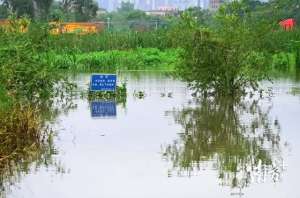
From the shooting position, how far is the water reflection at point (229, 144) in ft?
32.2

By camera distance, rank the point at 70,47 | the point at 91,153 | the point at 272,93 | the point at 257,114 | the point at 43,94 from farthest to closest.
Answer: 1. the point at 70,47
2. the point at 272,93
3. the point at 43,94
4. the point at 257,114
5. the point at 91,153

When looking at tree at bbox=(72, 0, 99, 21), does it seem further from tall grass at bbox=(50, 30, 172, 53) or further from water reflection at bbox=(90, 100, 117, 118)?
water reflection at bbox=(90, 100, 117, 118)

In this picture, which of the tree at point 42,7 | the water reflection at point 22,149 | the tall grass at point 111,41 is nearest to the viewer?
the water reflection at point 22,149

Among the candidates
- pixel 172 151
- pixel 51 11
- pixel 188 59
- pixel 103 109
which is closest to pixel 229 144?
pixel 172 151

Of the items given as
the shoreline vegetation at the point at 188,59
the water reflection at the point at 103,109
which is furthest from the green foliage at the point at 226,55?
the water reflection at the point at 103,109

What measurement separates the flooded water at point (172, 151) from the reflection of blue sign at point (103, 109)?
0.07 feet

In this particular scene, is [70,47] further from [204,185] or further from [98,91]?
[204,185]

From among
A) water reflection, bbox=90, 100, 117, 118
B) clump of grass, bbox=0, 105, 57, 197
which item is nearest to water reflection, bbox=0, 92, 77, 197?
clump of grass, bbox=0, 105, 57, 197

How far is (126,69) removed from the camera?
97.5ft

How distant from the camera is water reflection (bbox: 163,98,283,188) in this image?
981 cm

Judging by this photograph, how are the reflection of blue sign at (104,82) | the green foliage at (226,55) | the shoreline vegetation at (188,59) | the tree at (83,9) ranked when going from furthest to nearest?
the tree at (83,9), the reflection of blue sign at (104,82), the green foliage at (226,55), the shoreline vegetation at (188,59)

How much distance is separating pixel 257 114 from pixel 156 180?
635 cm

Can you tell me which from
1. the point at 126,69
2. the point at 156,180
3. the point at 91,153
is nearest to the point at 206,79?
the point at 91,153

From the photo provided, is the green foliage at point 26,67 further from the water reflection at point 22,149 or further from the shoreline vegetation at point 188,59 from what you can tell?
the water reflection at point 22,149
